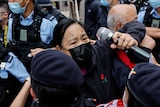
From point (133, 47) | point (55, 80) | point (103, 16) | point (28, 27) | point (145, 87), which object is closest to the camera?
point (145, 87)

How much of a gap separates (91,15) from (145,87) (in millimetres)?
4391

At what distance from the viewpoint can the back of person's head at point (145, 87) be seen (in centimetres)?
101

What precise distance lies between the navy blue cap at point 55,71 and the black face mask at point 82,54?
0.42 m

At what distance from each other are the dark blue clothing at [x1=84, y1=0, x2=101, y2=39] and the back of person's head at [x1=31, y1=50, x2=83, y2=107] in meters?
3.93

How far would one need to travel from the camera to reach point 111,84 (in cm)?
174

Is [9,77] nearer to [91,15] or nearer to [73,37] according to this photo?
[73,37]

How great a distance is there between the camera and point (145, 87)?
3.36ft

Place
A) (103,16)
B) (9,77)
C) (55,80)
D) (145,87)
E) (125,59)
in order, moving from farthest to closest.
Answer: (103,16) → (9,77) → (125,59) → (55,80) → (145,87)

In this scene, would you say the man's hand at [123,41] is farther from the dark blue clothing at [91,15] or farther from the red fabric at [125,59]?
the dark blue clothing at [91,15]

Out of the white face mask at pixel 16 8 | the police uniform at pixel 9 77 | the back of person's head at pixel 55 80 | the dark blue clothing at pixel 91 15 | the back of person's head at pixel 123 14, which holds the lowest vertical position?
the dark blue clothing at pixel 91 15

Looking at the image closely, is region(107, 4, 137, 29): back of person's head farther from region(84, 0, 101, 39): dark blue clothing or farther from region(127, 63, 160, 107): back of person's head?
region(84, 0, 101, 39): dark blue clothing

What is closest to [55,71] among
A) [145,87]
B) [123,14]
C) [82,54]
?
[145,87]

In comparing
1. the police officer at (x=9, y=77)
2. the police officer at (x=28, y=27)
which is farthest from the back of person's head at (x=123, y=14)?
the police officer at (x=28, y=27)

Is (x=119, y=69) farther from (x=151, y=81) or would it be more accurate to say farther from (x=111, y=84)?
(x=151, y=81)
